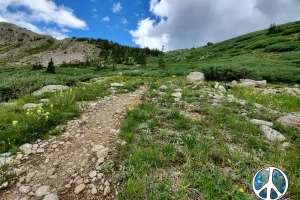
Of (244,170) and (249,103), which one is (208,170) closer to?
(244,170)

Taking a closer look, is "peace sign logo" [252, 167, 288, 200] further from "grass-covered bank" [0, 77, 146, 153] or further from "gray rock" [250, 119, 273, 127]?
"grass-covered bank" [0, 77, 146, 153]

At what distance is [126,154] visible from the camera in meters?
4.30

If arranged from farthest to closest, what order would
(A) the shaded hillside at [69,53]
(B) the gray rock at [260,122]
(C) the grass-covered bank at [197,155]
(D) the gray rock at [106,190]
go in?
(A) the shaded hillside at [69,53] → (B) the gray rock at [260,122] → (D) the gray rock at [106,190] → (C) the grass-covered bank at [197,155]

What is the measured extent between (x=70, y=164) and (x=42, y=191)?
77cm

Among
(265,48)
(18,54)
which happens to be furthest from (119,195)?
(18,54)

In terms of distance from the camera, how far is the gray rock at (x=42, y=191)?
136 inches

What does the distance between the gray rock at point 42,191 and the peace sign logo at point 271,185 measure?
Result: 3294mm

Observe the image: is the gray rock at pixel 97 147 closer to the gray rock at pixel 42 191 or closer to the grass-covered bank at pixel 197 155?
the grass-covered bank at pixel 197 155

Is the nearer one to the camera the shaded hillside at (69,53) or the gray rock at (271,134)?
the gray rock at (271,134)

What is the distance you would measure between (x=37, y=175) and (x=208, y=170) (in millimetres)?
3269

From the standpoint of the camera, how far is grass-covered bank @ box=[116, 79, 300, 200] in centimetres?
329

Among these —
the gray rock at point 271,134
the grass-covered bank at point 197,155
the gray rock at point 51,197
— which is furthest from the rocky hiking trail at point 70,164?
the gray rock at point 271,134

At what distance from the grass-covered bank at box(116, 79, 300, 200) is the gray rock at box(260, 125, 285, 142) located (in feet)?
0.47

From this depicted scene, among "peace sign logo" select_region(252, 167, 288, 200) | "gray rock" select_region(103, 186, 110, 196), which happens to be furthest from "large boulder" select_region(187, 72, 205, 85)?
"peace sign logo" select_region(252, 167, 288, 200)
